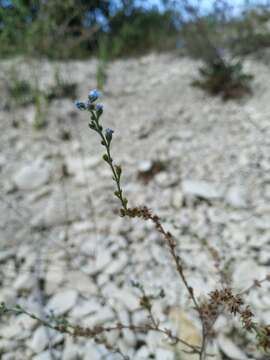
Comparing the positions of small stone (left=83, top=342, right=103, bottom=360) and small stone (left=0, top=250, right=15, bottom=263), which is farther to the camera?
small stone (left=0, top=250, right=15, bottom=263)

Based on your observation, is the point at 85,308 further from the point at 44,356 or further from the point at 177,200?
the point at 177,200

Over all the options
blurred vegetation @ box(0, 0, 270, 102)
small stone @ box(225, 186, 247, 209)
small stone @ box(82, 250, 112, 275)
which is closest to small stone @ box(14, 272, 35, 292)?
small stone @ box(82, 250, 112, 275)

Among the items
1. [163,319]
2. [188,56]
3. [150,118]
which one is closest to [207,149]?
[150,118]

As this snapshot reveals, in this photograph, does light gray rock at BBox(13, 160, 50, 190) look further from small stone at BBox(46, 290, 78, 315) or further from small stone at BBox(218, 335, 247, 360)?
small stone at BBox(218, 335, 247, 360)

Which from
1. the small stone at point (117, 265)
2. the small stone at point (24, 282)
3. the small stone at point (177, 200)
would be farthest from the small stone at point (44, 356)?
the small stone at point (177, 200)

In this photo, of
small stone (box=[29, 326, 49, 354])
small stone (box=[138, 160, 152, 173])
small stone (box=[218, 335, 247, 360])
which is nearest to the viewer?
small stone (box=[218, 335, 247, 360])

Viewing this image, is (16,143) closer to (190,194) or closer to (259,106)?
(190,194)

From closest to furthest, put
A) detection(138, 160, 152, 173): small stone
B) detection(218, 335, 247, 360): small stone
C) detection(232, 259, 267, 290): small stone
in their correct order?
detection(218, 335, 247, 360): small stone
detection(232, 259, 267, 290): small stone
detection(138, 160, 152, 173): small stone

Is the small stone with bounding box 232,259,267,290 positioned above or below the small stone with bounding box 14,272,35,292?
below
